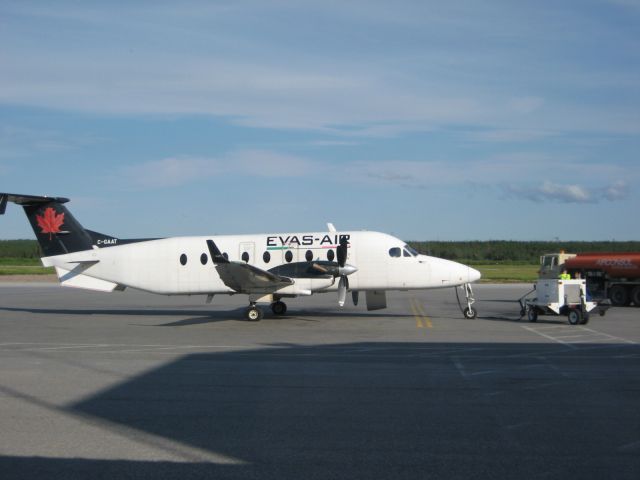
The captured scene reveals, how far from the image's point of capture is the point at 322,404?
32.9ft

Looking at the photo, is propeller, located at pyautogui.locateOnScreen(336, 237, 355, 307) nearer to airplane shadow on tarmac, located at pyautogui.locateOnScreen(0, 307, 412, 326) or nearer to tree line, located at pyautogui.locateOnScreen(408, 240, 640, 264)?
airplane shadow on tarmac, located at pyautogui.locateOnScreen(0, 307, 412, 326)

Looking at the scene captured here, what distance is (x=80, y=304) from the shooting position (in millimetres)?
34875

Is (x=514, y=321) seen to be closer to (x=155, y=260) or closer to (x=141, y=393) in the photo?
(x=155, y=260)

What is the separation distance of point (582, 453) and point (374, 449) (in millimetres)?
2170

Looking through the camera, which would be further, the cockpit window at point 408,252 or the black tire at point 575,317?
the cockpit window at point 408,252

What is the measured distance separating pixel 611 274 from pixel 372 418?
26.0 m

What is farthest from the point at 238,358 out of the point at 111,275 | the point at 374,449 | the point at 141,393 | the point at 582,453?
the point at 111,275

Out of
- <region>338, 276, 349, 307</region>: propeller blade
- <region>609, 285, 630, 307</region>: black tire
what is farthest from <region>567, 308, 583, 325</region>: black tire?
<region>609, 285, 630, 307</region>: black tire

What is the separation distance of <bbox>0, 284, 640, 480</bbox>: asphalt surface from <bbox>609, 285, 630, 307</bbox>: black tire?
12559 mm

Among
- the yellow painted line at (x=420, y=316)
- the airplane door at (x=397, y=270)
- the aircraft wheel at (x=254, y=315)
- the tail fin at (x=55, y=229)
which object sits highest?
the tail fin at (x=55, y=229)

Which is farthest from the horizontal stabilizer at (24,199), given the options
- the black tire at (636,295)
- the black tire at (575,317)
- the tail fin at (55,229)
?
the black tire at (636,295)

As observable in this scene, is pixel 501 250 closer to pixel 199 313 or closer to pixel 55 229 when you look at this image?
pixel 199 313

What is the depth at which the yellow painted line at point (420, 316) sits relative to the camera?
2262cm

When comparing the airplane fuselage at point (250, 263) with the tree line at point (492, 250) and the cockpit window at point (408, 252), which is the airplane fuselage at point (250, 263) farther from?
the tree line at point (492, 250)
